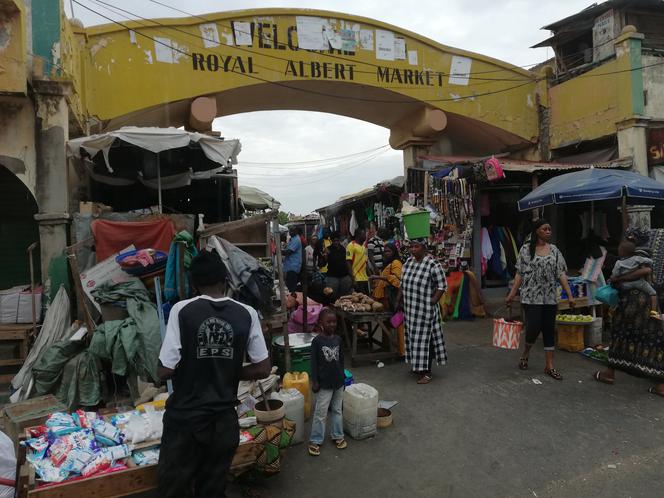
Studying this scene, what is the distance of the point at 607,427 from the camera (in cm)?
445

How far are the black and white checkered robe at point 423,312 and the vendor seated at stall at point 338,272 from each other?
8.72 ft

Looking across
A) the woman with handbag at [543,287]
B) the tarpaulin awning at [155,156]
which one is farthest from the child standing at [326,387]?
the tarpaulin awning at [155,156]

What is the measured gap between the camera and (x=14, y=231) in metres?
8.80

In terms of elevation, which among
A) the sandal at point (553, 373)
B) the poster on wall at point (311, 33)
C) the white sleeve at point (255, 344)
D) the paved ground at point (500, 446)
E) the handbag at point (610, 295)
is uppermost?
the poster on wall at point (311, 33)

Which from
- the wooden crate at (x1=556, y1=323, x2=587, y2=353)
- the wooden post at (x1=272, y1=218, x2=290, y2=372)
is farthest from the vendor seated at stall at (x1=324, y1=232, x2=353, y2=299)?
the wooden crate at (x1=556, y1=323, x2=587, y2=353)

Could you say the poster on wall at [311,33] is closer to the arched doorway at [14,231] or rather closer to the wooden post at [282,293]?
the wooden post at [282,293]

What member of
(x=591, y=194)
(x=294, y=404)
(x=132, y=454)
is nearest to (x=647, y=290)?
(x=591, y=194)

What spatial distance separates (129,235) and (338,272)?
374 cm

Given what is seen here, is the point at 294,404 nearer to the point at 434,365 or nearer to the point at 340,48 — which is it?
the point at 434,365

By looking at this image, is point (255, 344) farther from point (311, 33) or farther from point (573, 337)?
point (311, 33)

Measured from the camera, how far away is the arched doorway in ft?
28.5

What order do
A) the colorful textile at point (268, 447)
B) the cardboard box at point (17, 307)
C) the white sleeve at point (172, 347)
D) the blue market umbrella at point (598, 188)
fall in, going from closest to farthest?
the white sleeve at point (172, 347)
the colorful textile at point (268, 447)
the cardboard box at point (17, 307)
the blue market umbrella at point (598, 188)

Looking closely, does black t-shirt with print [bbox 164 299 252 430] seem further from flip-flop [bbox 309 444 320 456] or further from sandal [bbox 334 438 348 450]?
sandal [bbox 334 438 348 450]

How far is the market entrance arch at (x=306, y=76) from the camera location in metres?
10.0
